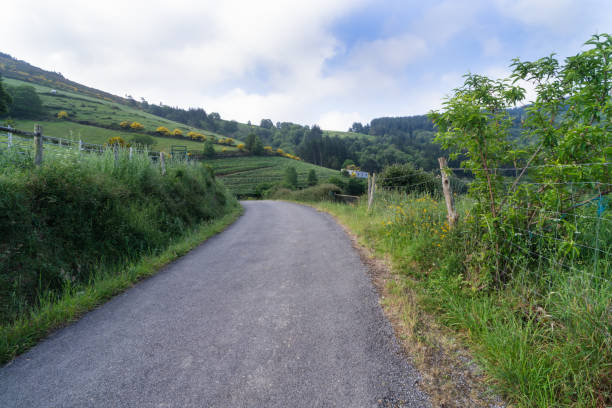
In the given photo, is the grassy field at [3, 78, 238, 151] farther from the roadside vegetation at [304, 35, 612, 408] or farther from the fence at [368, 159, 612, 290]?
the fence at [368, 159, 612, 290]

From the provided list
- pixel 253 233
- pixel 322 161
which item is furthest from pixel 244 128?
pixel 253 233

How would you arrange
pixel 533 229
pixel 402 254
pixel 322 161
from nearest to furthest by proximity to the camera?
pixel 533 229 → pixel 402 254 → pixel 322 161

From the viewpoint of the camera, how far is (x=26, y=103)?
5034 centimetres

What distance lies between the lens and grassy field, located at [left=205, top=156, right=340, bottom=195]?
47.2 meters

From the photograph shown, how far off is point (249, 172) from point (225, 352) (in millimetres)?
55043

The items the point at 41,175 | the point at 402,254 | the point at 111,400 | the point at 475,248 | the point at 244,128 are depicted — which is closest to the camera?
the point at 111,400

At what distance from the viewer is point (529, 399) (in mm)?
1655

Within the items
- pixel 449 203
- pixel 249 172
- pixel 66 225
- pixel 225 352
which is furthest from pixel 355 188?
pixel 225 352

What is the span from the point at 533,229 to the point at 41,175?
696 cm

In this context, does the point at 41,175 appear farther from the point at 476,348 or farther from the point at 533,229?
the point at 533,229

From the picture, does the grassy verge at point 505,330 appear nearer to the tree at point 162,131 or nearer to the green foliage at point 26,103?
the tree at point 162,131

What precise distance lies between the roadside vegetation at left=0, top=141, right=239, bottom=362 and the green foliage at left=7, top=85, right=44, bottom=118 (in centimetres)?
6861

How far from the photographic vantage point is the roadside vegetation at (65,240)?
9.39 feet

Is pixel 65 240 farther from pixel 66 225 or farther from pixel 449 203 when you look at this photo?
pixel 449 203
